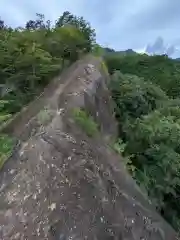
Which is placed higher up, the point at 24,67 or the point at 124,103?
the point at 24,67

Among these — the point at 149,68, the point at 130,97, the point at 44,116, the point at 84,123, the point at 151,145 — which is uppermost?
the point at 44,116

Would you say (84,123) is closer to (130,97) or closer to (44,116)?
(44,116)

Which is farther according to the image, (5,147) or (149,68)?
Answer: (149,68)

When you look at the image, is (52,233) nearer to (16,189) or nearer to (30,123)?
(16,189)

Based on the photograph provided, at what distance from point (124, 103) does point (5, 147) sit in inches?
233

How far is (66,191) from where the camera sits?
13.0ft

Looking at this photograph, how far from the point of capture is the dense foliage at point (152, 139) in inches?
293

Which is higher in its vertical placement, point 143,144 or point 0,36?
point 0,36

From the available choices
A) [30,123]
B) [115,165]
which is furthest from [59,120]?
[115,165]

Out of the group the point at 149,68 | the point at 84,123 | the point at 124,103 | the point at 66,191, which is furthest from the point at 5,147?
the point at 149,68

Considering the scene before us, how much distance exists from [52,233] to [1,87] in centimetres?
406

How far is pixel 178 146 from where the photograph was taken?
862cm

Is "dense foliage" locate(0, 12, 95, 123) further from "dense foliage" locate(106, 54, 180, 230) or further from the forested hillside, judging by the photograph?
"dense foliage" locate(106, 54, 180, 230)

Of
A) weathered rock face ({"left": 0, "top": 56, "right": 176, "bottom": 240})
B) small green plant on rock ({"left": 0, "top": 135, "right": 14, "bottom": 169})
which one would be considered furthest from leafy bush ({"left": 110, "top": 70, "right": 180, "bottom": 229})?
small green plant on rock ({"left": 0, "top": 135, "right": 14, "bottom": 169})
